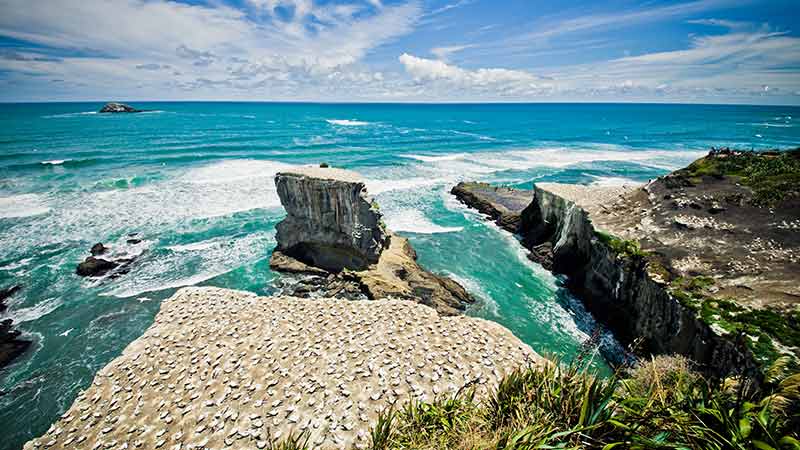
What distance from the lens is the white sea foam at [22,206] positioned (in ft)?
97.6

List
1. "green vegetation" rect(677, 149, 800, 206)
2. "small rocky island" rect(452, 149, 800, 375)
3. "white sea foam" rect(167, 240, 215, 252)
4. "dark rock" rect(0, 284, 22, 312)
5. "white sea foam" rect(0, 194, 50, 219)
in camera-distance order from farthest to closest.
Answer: "white sea foam" rect(0, 194, 50, 219)
"white sea foam" rect(167, 240, 215, 252)
"green vegetation" rect(677, 149, 800, 206)
"dark rock" rect(0, 284, 22, 312)
"small rocky island" rect(452, 149, 800, 375)

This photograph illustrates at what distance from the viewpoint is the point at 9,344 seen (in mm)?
15727

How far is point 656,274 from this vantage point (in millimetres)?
15648

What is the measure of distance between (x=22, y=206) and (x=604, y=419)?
45.7 m

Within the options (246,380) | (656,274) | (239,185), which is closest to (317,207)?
(246,380)

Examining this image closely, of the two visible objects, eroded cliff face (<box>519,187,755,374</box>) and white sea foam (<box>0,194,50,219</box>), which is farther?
white sea foam (<box>0,194,50,219</box>)

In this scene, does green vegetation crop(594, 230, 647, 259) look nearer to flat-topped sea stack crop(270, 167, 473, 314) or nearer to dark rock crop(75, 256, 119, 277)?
flat-topped sea stack crop(270, 167, 473, 314)

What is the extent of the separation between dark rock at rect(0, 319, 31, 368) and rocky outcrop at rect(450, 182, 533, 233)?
30.6 m

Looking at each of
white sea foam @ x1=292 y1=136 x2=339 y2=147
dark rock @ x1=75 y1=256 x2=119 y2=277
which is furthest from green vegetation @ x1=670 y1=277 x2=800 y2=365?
white sea foam @ x1=292 y1=136 x2=339 y2=147

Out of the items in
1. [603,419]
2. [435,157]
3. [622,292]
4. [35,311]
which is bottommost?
[35,311]

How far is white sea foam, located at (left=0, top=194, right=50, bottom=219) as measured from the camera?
29.8m

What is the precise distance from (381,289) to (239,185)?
92.9 feet

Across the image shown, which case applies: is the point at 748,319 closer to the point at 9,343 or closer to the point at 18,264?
the point at 9,343

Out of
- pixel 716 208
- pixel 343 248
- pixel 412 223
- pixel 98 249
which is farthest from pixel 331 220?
pixel 716 208
